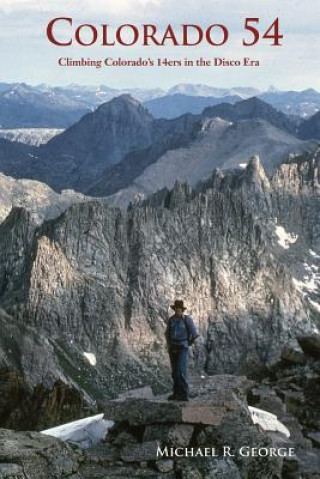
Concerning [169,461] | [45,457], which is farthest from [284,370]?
[45,457]

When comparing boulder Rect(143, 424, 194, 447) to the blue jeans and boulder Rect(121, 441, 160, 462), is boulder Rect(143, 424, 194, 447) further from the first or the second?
the blue jeans

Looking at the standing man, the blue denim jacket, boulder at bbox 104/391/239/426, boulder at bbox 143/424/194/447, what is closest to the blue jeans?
the standing man

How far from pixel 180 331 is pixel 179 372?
133 centimetres

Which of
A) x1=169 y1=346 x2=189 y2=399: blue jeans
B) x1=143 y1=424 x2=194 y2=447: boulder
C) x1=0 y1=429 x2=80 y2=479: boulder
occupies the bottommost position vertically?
x1=0 y1=429 x2=80 y2=479: boulder

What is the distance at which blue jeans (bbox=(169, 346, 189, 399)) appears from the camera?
24562 mm

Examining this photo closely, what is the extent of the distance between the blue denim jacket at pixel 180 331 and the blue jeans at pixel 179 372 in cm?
25

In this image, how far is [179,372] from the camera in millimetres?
24734

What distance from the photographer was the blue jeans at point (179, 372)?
80.6 feet

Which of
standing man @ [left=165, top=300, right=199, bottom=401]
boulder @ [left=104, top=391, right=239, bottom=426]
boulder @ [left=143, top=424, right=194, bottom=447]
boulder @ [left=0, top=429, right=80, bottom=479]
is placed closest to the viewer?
boulder @ [left=0, top=429, right=80, bottom=479]

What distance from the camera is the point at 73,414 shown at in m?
46.1

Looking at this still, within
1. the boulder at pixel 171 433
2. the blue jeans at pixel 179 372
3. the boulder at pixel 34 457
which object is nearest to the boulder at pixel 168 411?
the boulder at pixel 171 433

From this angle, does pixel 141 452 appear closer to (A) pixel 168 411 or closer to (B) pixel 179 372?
(A) pixel 168 411

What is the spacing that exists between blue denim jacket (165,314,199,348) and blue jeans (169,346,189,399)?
0.84 feet

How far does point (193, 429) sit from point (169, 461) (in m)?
1.98
